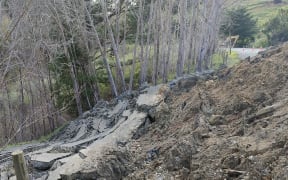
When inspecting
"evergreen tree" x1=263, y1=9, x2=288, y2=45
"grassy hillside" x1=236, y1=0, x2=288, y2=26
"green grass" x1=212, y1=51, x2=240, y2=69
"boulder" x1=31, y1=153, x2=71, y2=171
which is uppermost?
"grassy hillside" x1=236, y1=0, x2=288, y2=26

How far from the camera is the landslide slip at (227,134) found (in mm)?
4316

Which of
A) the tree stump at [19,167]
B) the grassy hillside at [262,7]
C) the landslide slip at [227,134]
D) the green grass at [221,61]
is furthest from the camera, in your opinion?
the grassy hillside at [262,7]

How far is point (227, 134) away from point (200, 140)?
1.28 feet

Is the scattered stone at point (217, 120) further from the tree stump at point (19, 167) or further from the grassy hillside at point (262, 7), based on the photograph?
the grassy hillside at point (262, 7)

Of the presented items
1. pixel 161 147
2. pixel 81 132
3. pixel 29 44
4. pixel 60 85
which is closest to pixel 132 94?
pixel 81 132

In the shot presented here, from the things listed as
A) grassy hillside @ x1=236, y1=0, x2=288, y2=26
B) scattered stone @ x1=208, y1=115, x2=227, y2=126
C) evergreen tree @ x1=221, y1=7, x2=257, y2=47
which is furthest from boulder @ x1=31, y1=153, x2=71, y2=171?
grassy hillside @ x1=236, y1=0, x2=288, y2=26

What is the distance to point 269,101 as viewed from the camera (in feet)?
19.5

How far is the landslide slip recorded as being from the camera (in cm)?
432

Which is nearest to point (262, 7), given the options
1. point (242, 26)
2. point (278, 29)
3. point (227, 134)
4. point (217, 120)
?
point (242, 26)

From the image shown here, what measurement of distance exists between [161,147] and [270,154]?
2121 millimetres

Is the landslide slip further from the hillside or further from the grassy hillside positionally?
the grassy hillside

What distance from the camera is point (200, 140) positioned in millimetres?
5512

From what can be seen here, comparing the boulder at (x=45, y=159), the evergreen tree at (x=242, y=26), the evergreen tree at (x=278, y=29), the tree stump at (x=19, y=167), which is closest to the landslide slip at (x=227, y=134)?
the boulder at (x=45, y=159)

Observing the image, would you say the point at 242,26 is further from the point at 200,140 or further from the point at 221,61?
the point at 200,140
